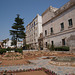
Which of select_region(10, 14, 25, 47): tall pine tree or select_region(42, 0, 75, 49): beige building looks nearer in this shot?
select_region(42, 0, 75, 49): beige building

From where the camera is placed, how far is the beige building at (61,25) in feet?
51.0

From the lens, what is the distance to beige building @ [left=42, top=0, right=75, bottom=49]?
1554 centimetres

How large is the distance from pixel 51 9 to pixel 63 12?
5694mm

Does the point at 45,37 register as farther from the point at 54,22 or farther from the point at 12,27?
the point at 12,27

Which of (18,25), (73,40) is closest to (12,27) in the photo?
(18,25)

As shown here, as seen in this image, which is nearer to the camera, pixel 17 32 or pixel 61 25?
pixel 61 25

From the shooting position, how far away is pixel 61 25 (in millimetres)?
18172

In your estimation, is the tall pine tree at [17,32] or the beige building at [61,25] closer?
the beige building at [61,25]

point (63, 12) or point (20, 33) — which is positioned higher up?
point (63, 12)

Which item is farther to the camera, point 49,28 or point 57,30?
point 49,28

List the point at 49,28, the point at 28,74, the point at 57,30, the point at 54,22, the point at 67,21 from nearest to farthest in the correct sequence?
the point at 28,74, the point at 67,21, the point at 57,30, the point at 54,22, the point at 49,28

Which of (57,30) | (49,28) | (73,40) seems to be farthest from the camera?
(49,28)

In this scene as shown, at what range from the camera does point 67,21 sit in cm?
1633

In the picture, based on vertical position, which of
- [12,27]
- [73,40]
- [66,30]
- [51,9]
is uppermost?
[51,9]
